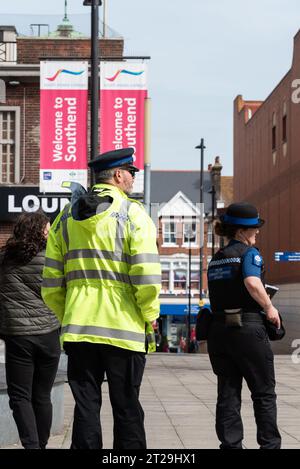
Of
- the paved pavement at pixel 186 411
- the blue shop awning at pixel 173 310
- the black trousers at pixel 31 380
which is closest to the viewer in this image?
the black trousers at pixel 31 380

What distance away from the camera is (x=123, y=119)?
72.4 ft

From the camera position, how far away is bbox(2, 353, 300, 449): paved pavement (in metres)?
8.75

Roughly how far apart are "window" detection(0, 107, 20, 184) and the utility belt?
2390cm

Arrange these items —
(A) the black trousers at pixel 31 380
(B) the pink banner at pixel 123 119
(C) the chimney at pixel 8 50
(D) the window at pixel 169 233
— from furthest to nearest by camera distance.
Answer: (D) the window at pixel 169 233, (C) the chimney at pixel 8 50, (B) the pink banner at pixel 123 119, (A) the black trousers at pixel 31 380

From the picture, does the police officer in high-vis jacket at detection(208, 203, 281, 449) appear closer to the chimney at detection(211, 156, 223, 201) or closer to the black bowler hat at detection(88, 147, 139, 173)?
the black bowler hat at detection(88, 147, 139, 173)

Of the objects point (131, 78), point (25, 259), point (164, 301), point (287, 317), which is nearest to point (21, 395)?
point (25, 259)

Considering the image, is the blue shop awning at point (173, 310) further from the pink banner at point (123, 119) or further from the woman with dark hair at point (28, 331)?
the woman with dark hair at point (28, 331)

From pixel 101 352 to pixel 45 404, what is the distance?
1.94 meters

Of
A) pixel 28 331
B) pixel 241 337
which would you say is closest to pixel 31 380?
pixel 28 331

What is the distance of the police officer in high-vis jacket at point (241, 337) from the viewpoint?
22.8ft

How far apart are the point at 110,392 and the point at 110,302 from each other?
0.48m

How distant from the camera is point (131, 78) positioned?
21766mm

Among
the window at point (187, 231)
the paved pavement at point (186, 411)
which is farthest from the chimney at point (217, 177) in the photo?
the paved pavement at point (186, 411)

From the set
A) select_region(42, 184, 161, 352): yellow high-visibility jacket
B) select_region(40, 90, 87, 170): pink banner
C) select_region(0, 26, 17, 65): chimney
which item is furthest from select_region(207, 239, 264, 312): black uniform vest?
select_region(0, 26, 17, 65): chimney
